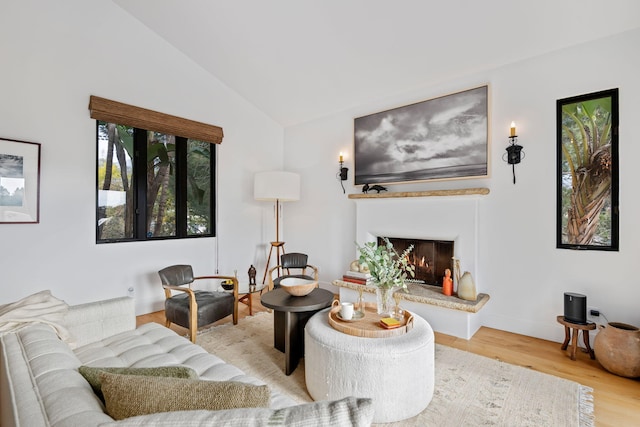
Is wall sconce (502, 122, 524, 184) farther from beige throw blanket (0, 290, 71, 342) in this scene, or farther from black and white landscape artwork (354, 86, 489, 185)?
beige throw blanket (0, 290, 71, 342)

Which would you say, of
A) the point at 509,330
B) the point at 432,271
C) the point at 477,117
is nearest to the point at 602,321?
the point at 509,330

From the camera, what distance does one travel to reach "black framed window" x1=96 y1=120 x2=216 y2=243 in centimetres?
369

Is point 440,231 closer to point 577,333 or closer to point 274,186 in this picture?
point 577,333

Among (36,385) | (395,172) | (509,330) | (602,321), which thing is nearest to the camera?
(36,385)

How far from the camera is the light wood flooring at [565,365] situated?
197 cm

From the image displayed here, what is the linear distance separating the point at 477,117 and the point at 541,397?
2667mm

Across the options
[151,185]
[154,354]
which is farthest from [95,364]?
[151,185]

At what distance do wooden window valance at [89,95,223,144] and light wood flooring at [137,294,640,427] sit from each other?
7.82 feet

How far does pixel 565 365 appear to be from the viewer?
8.33 feet

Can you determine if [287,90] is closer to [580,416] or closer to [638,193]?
[638,193]

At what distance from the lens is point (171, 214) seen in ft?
13.8

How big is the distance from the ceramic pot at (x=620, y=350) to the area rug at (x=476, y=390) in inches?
16.1

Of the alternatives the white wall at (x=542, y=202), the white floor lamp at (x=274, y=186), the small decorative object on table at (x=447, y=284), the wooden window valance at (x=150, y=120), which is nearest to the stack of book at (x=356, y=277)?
the small decorative object on table at (x=447, y=284)

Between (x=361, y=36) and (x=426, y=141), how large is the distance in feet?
4.64
